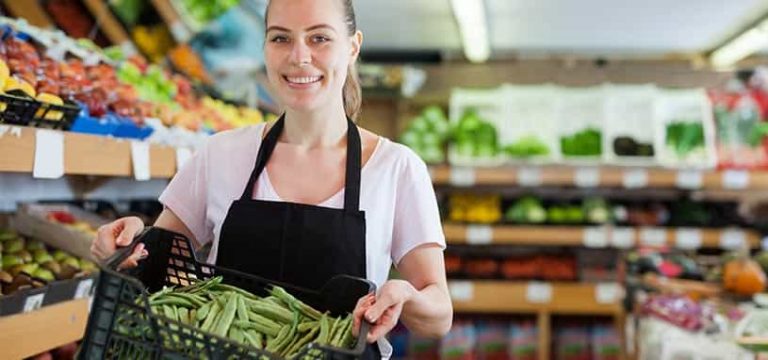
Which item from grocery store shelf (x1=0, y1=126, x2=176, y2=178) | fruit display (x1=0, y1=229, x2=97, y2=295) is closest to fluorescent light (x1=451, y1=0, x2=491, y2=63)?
grocery store shelf (x1=0, y1=126, x2=176, y2=178)

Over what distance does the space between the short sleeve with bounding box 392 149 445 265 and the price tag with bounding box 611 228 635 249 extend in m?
4.14

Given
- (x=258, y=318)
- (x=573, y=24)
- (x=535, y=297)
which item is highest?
(x=573, y=24)

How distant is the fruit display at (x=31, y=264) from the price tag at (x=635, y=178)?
3763mm

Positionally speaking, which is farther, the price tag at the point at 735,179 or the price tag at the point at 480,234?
the price tag at the point at 480,234

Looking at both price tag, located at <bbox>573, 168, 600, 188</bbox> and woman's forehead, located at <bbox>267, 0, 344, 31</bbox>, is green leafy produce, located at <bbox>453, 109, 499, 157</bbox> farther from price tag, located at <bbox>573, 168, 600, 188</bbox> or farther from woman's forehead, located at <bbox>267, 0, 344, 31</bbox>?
woman's forehead, located at <bbox>267, 0, 344, 31</bbox>

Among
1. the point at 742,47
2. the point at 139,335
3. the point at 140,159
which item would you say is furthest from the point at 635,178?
the point at 139,335

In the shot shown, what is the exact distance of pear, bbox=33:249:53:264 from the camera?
2.47 m

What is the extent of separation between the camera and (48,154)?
197cm

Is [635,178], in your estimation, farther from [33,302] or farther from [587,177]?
[33,302]

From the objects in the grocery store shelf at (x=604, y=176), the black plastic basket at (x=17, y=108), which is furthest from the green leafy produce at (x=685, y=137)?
the black plastic basket at (x=17, y=108)

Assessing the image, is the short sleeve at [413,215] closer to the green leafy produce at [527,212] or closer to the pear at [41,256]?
the pear at [41,256]

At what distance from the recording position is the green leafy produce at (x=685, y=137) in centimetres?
588

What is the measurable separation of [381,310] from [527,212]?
466cm

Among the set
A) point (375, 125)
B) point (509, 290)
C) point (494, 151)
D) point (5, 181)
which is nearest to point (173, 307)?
point (5, 181)
